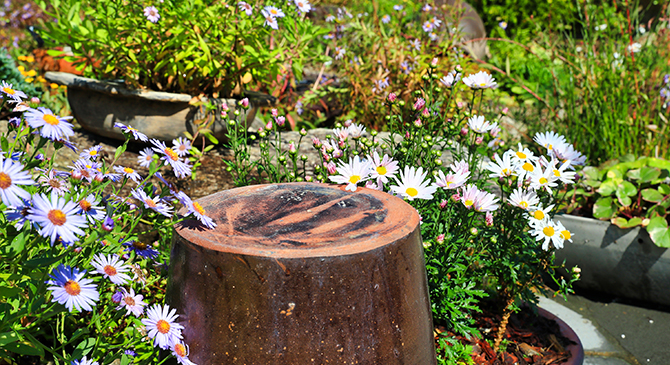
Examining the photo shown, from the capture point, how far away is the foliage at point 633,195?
254 cm

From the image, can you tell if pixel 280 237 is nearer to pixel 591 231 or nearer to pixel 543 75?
pixel 591 231

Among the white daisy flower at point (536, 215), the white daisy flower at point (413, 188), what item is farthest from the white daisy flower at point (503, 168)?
the white daisy flower at point (413, 188)

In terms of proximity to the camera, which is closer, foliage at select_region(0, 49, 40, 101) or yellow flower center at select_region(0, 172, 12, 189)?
yellow flower center at select_region(0, 172, 12, 189)

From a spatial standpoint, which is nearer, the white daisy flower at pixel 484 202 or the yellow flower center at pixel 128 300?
the yellow flower center at pixel 128 300

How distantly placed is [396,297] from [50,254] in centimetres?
82

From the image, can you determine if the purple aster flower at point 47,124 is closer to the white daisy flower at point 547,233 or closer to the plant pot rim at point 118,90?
the white daisy flower at point 547,233

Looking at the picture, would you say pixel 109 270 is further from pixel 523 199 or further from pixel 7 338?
pixel 523 199

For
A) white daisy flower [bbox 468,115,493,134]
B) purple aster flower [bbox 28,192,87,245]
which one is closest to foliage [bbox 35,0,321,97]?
white daisy flower [bbox 468,115,493,134]

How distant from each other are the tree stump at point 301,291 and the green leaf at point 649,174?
6.17ft

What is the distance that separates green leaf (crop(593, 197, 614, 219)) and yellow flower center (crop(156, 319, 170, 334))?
7.40ft

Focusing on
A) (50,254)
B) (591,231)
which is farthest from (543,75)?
(50,254)

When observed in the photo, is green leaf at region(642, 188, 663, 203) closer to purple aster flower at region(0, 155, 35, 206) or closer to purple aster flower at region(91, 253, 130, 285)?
purple aster flower at region(91, 253, 130, 285)

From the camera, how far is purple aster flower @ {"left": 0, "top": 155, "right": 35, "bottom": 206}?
3.15 ft

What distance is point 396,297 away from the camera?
1.29 m
